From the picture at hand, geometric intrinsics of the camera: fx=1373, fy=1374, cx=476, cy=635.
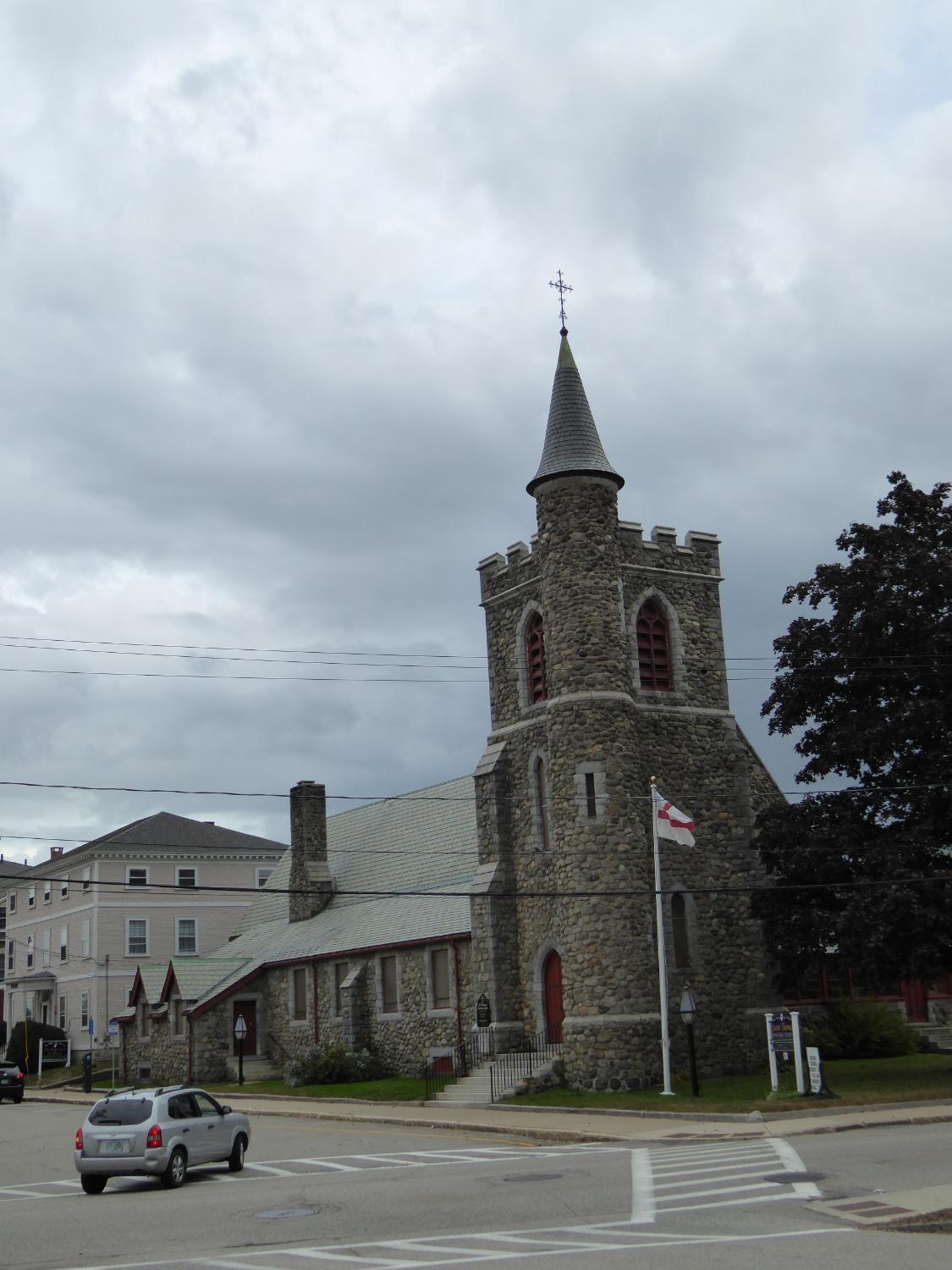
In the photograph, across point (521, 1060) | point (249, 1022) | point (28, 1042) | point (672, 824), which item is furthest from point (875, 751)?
point (28, 1042)

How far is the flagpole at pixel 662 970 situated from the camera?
101 ft

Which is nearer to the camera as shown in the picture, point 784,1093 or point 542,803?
point 784,1093

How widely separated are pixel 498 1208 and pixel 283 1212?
8.56ft

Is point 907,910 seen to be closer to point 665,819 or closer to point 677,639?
point 665,819

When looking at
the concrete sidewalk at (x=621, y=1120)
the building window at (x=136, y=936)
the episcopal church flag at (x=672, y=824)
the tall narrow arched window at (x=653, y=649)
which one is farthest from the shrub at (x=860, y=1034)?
the building window at (x=136, y=936)

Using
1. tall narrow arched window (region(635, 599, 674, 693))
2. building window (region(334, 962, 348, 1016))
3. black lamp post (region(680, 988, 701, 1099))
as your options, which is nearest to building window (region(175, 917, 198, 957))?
building window (region(334, 962, 348, 1016))

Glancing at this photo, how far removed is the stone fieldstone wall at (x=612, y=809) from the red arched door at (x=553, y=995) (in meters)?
0.23

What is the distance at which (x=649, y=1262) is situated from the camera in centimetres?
1156

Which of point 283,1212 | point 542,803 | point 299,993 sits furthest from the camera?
point 299,993

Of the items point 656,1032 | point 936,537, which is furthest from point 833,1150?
point 936,537

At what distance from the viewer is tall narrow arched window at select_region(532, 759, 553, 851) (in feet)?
120

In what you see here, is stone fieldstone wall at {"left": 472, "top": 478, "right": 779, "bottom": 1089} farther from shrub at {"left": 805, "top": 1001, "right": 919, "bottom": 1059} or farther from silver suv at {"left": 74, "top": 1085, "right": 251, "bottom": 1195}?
silver suv at {"left": 74, "top": 1085, "right": 251, "bottom": 1195}

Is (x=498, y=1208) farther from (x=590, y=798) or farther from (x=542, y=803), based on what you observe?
(x=542, y=803)

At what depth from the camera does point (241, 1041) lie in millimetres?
44875
